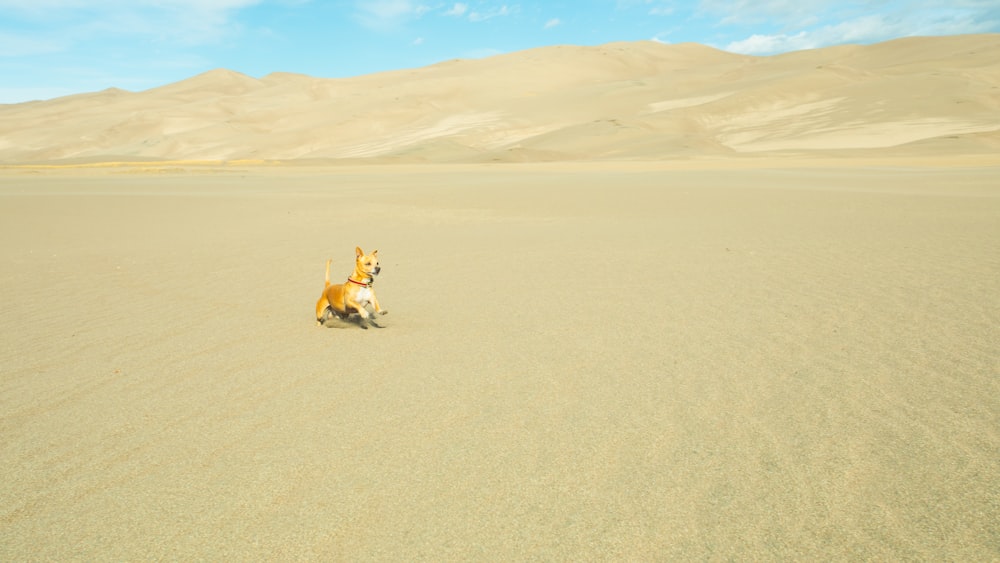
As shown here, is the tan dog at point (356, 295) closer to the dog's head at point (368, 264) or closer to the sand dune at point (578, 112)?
Result: the dog's head at point (368, 264)

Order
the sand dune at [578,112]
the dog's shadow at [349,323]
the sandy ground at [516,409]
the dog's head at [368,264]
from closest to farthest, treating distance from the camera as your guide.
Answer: the sandy ground at [516,409] < the dog's head at [368,264] < the dog's shadow at [349,323] < the sand dune at [578,112]

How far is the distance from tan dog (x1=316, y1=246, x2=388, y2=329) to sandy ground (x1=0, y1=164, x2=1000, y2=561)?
17 centimetres

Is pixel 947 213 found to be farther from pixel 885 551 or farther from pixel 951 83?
pixel 951 83

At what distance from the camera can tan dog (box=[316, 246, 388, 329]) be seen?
16.7 feet

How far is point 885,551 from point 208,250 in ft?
31.6

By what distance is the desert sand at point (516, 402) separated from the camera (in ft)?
8.75

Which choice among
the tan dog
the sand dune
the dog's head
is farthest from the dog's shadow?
the sand dune

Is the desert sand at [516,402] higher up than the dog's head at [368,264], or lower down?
lower down

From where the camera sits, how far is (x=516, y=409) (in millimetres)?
3814

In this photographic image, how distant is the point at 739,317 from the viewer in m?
5.71

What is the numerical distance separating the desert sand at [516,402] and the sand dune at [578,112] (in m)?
39.3

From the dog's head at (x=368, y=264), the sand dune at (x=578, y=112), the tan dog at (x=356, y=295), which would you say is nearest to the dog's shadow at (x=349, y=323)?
the tan dog at (x=356, y=295)

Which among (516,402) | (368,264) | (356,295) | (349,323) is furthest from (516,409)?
(349,323)

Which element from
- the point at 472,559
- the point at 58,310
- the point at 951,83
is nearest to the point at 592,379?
the point at 472,559
